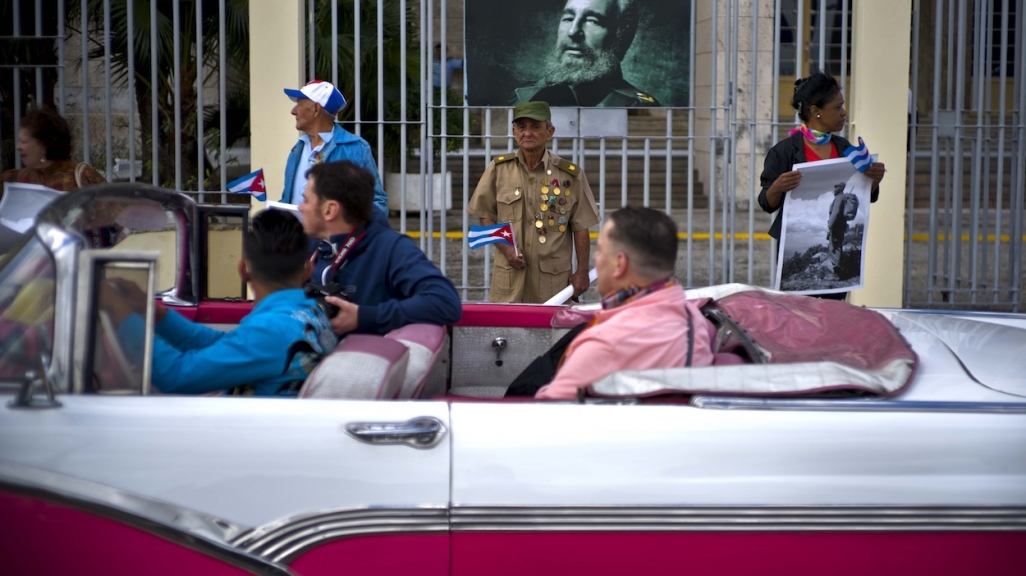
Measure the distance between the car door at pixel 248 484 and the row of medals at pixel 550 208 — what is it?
3451 mm

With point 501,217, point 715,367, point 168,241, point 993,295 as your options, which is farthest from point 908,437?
point 993,295

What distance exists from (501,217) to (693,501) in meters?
3.59

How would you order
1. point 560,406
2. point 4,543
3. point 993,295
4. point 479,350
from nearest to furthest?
point 4,543 < point 560,406 < point 479,350 < point 993,295

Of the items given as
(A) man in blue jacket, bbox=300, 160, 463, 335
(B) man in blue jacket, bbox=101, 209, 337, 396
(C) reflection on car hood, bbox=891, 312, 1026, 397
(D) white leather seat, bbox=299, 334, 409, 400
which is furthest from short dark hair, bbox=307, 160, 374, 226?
(C) reflection on car hood, bbox=891, 312, 1026, 397

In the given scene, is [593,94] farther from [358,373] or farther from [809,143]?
[358,373]

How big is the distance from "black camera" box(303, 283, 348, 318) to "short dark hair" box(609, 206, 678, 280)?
94 cm

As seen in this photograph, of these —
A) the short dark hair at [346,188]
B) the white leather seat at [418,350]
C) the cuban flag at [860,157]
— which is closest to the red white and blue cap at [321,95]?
the short dark hair at [346,188]

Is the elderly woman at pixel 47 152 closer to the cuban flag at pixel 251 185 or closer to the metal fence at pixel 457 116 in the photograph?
the cuban flag at pixel 251 185

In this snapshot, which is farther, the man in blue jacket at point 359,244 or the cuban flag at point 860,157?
the cuban flag at point 860,157

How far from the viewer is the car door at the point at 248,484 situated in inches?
92.7

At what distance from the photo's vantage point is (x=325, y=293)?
342 cm

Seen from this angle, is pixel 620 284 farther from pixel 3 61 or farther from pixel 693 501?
pixel 3 61

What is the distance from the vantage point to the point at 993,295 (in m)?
8.07

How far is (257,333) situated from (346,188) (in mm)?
860
